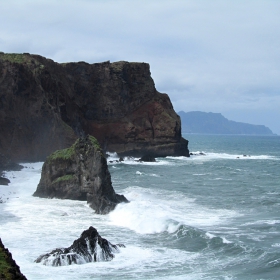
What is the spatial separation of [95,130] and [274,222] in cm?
6165

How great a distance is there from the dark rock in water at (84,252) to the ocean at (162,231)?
344 millimetres

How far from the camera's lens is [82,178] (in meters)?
34.4

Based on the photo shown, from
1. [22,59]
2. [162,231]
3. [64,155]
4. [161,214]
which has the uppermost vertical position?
[22,59]

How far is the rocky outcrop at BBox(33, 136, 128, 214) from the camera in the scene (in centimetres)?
3210

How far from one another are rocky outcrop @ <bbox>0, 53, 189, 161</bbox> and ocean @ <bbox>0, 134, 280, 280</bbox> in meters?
26.4

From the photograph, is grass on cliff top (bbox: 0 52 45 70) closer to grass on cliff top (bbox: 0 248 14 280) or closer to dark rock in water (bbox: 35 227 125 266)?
dark rock in water (bbox: 35 227 125 266)

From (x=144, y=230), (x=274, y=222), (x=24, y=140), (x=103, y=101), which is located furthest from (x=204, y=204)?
(x=103, y=101)

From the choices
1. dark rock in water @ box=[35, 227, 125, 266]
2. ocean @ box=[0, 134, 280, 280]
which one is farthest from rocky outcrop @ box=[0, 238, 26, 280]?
→ dark rock in water @ box=[35, 227, 125, 266]

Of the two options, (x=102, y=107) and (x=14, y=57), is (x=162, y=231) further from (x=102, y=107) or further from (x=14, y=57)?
(x=102, y=107)

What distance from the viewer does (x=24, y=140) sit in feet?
219

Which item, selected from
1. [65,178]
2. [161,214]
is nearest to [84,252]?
[161,214]

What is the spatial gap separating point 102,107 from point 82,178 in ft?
186

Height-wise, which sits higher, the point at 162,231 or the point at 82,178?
the point at 82,178

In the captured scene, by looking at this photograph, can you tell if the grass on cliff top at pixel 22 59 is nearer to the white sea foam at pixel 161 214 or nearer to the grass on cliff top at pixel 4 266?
the white sea foam at pixel 161 214
